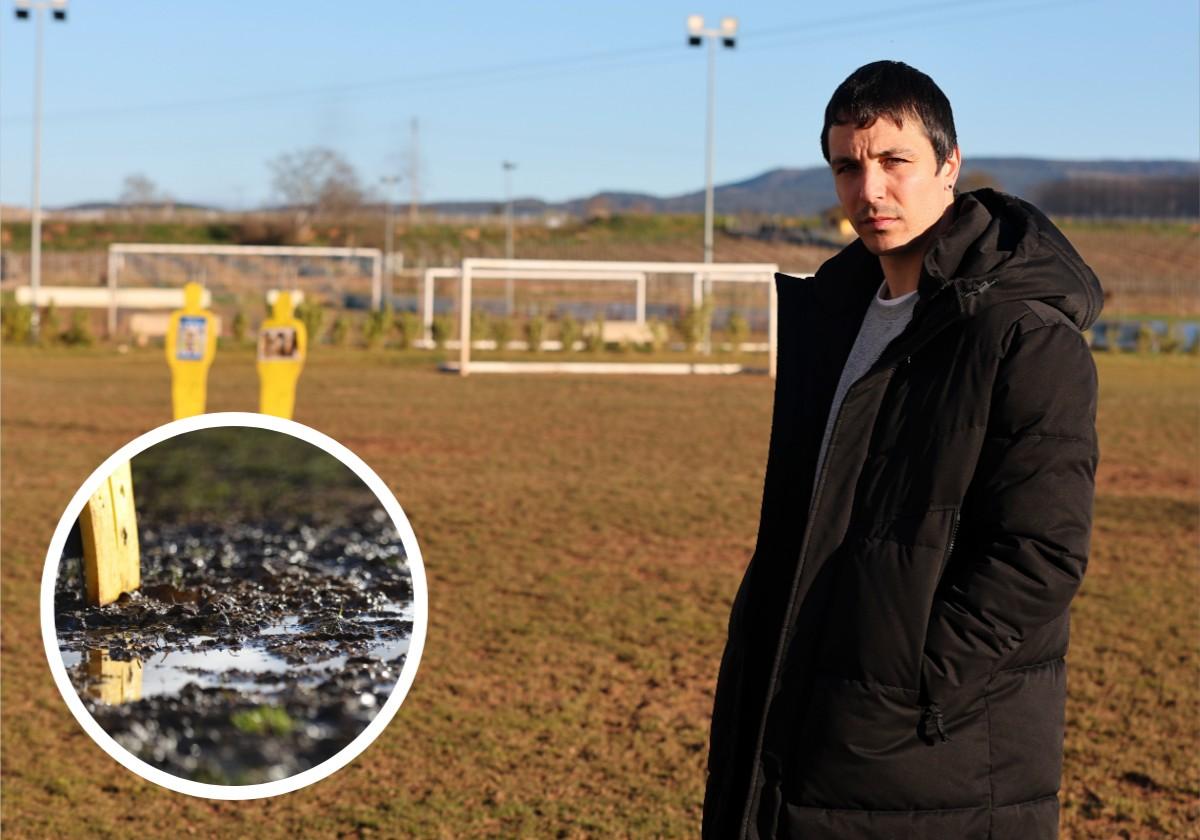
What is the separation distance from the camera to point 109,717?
238cm

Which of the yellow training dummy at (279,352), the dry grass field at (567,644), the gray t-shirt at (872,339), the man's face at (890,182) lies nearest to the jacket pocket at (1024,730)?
the gray t-shirt at (872,339)

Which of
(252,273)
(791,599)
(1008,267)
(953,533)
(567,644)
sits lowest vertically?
(567,644)

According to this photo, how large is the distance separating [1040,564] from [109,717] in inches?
58.2

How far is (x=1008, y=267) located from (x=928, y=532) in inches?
15.3

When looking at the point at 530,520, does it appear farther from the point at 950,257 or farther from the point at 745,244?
the point at 745,244

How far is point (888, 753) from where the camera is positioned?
81.5 inches

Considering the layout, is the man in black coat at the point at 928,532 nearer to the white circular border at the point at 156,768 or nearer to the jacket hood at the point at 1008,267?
the jacket hood at the point at 1008,267

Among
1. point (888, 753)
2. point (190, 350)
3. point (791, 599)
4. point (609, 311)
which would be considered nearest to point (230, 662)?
point (791, 599)

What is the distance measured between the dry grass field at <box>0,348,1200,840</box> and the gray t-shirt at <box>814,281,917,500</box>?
2.64 m

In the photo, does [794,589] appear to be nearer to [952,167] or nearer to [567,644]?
[952,167]

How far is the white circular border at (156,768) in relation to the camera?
238 cm

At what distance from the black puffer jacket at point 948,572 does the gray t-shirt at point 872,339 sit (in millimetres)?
78

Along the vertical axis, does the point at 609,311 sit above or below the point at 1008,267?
above

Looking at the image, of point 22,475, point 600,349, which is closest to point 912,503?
point 22,475
